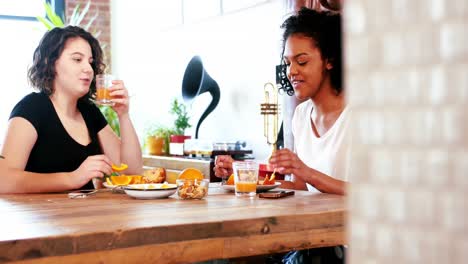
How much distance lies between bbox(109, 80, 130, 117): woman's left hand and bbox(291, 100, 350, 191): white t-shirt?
0.78 m

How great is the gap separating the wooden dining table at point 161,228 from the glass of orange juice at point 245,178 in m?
0.17

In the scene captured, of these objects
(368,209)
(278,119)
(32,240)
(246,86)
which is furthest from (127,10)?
(368,209)

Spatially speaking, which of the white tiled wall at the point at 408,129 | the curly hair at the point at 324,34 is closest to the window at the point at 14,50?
the curly hair at the point at 324,34

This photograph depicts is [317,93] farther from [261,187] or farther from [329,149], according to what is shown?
[261,187]

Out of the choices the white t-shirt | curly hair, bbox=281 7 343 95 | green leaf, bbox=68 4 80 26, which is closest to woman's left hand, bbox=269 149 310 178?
the white t-shirt

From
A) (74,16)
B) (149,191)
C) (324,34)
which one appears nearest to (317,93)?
(324,34)

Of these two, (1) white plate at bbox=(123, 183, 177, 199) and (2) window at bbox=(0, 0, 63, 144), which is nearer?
(1) white plate at bbox=(123, 183, 177, 199)

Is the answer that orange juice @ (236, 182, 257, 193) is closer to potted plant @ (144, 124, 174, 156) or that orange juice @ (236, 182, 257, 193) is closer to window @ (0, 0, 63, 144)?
potted plant @ (144, 124, 174, 156)

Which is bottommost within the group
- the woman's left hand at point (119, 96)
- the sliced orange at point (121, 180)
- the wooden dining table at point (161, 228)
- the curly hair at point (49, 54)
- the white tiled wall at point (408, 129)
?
the wooden dining table at point (161, 228)

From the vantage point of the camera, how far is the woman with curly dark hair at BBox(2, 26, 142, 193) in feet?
8.43

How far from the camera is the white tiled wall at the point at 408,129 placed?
0.27 meters

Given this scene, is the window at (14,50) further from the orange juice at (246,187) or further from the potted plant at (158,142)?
the orange juice at (246,187)

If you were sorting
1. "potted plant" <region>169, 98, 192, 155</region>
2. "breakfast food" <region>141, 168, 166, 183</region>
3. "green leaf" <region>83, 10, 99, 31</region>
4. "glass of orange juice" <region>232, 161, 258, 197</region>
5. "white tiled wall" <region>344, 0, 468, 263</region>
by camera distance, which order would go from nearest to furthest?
"white tiled wall" <region>344, 0, 468, 263</region> < "glass of orange juice" <region>232, 161, 258, 197</region> < "breakfast food" <region>141, 168, 166, 183</region> < "potted plant" <region>169, 98, 192, 155</region> < "green leaf" <region>83, 10, 99, 31</region>

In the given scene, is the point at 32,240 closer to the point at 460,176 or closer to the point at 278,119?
the point at 460,176
